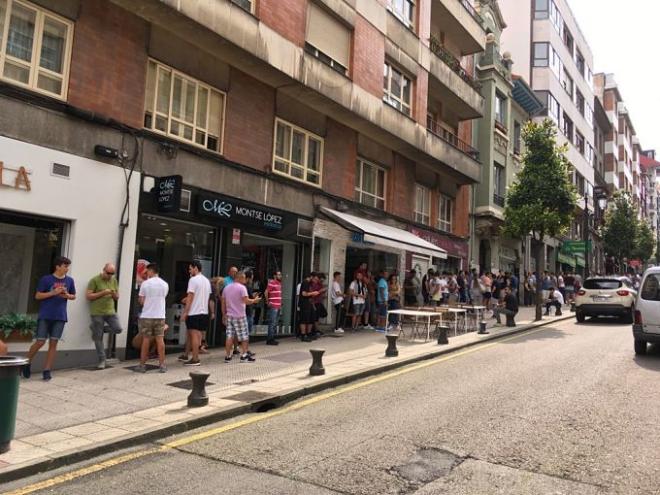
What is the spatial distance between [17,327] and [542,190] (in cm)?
1667

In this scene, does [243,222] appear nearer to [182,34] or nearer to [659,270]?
[182,34]

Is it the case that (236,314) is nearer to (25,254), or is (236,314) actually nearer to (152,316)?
(152,316)

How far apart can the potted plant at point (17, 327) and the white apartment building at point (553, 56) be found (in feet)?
105

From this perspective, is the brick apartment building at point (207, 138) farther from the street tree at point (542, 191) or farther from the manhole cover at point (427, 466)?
the manhole cover at point (427, 466)

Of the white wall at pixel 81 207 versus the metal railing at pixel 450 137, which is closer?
the white wall at pixel 81 207

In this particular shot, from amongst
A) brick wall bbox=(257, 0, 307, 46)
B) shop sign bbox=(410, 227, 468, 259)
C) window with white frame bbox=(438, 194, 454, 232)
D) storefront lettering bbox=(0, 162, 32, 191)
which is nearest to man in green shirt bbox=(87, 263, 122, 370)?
storefront lettering bbox=(0, 162, 32, 191)

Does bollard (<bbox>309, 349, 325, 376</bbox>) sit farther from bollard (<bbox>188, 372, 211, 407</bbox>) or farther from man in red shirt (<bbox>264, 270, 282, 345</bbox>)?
man in red shirt (<bbox>264, 270, 282, 345</bbox>)

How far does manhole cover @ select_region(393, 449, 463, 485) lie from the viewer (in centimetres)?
443

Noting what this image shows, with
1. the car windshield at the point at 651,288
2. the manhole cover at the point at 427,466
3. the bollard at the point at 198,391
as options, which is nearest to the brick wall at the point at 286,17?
the bollard at the point at 198,391

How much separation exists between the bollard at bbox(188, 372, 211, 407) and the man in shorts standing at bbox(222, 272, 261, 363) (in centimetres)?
310

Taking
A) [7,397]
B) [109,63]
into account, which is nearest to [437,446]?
[7,397]

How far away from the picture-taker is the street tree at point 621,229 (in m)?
40.4

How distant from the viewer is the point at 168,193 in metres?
10.1

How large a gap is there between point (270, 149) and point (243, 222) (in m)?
2.21
